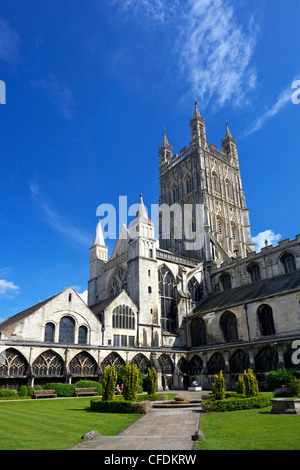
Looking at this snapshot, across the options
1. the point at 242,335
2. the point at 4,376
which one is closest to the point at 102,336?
the point at 4,376

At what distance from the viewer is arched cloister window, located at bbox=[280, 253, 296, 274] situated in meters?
42.3

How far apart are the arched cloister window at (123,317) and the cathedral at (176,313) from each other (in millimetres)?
108

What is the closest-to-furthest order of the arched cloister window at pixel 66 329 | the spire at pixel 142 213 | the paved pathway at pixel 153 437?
the paved pathway at pixel 153 437 → the arched cloister window at pixel 66 329 → the spire at pixel 142 213

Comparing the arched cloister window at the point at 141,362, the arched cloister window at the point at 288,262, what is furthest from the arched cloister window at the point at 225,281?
the arched cloister window at the point at 141,362

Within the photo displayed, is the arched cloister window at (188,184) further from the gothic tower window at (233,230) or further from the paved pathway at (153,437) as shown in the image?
Result: the paved pathway at (153,437)

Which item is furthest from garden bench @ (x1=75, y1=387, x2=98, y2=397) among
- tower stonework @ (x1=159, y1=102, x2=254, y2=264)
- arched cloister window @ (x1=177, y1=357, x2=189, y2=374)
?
tower stonework @ (x1=159, y1=102, x2=254, y2=264)

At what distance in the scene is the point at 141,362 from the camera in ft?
124

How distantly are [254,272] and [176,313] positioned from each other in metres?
11.4

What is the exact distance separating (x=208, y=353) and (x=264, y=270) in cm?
1314

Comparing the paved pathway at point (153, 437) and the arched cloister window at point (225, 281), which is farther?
the arched cloister window at point (225, 281)

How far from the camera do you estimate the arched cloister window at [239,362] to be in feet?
112

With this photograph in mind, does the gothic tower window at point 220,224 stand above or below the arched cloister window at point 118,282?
above

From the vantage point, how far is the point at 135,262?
43.9 meters
